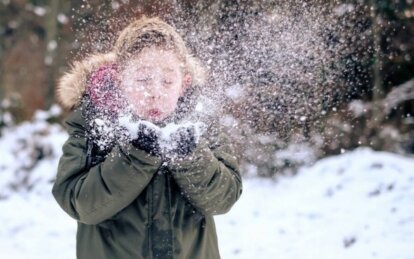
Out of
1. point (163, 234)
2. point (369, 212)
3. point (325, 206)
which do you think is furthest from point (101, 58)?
point (325, 206)

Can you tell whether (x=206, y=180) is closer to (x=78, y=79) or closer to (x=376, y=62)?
(x=78, y=79)

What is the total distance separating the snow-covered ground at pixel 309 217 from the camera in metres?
4.11

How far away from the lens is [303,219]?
4977 millimetres

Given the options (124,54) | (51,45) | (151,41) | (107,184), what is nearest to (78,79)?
(124,54)

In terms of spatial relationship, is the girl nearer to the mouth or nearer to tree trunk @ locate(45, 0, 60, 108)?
the mouth

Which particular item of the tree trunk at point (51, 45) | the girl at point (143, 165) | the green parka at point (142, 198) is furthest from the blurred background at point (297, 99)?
the tree trunk at point (51, 45)

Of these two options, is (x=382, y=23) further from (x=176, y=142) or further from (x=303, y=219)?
(x=176, y=142)

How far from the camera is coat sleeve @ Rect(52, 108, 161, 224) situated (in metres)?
1.91

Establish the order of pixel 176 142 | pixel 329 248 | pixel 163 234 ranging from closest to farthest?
pixel 176 142 → pixel 163 234 → pixel 329 248

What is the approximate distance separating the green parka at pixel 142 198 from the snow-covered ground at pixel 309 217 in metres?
1.82

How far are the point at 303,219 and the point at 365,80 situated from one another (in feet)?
5.21

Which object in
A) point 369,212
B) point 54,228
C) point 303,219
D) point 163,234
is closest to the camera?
point 163,234

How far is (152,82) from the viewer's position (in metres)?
1.98

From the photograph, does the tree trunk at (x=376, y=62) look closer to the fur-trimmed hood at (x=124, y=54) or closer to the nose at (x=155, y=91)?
the fur-trimmed hood at (x=124, y=54)
